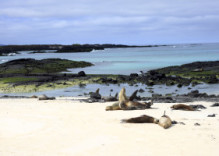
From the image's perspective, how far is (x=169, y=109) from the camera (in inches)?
550

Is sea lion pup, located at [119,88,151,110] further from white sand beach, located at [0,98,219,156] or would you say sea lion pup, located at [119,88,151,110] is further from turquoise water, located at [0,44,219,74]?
turquoise water, located at [0,44,219,74]

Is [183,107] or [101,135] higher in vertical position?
[183,107]

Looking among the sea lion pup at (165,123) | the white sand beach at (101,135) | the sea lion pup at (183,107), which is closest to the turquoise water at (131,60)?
the sea lion pup at (183,107)

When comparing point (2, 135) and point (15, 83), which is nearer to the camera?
point (2, 135)

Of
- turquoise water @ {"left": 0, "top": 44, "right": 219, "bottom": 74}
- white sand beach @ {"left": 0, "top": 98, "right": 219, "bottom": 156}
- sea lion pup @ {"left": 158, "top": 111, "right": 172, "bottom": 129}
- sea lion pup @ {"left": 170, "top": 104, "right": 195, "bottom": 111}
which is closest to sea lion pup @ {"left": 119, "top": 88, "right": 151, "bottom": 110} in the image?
white sand beach @ {"left": 0, "top": 98, "right": 219, "bottom": 156}

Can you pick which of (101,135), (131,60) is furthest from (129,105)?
(131,60)

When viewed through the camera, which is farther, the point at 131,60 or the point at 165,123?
the point at 131,60

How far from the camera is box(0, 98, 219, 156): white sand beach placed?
26.4 ft

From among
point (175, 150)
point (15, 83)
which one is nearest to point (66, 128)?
point (175, 150)

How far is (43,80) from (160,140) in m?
25.4

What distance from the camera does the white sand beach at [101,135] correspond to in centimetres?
805

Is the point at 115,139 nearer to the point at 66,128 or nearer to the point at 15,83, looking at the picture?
the point at 66,128

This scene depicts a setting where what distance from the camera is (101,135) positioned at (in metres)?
9.52

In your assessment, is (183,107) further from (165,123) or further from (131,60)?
(131,60)
